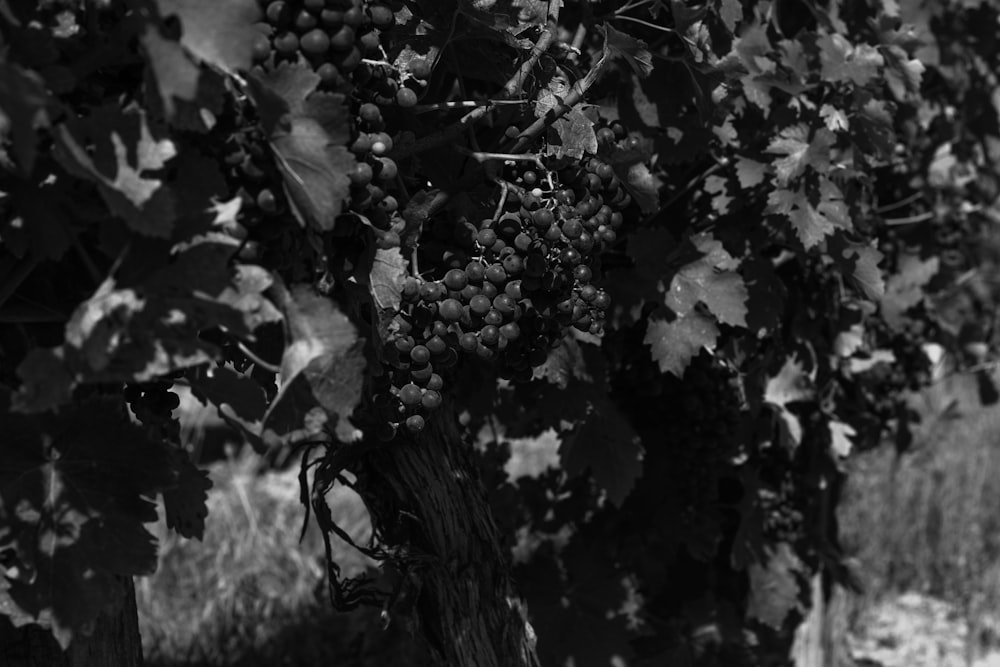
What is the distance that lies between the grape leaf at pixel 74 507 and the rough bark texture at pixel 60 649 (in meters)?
0.34

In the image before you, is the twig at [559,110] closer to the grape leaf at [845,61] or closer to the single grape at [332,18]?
the single grape at [332,18]

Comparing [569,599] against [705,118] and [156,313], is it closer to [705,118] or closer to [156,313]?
[705,118]

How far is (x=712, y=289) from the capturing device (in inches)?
97.7

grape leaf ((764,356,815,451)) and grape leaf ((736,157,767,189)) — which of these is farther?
grape leaf ((764,356,815,451))

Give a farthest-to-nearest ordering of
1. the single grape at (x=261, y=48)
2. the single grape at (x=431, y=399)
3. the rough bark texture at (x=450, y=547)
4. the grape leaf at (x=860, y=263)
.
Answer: the grape leaf at (x=860, y=263)
the rough bark texture at (x=450, y=547)
the single grape at (x=431, y=399)
the single grape at (x=261, y=48)

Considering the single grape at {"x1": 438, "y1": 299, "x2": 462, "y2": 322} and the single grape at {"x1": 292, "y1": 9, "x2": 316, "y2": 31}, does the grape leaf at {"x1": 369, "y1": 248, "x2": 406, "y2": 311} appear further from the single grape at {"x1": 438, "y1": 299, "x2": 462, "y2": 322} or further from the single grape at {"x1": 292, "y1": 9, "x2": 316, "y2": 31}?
the single grape at {"x1": 292, "y1": 9, "x2": 316, "y2": 31}

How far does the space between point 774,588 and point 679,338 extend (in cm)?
123

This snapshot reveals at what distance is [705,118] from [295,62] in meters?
0.98

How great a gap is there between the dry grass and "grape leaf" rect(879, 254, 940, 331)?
1.70m

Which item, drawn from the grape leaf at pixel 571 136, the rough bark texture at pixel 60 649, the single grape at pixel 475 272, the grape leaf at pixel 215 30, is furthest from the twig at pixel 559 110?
the rough bark texture at pixel 60 649

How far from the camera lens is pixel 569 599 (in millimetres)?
3111

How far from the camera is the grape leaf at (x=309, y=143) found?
1539 mm

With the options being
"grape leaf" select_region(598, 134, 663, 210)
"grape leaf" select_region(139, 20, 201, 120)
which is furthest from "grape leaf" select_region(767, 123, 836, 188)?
"grape leaf" select_region(139, 20, 201, 120)

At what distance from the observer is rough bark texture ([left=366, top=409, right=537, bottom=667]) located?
7.49 ft
